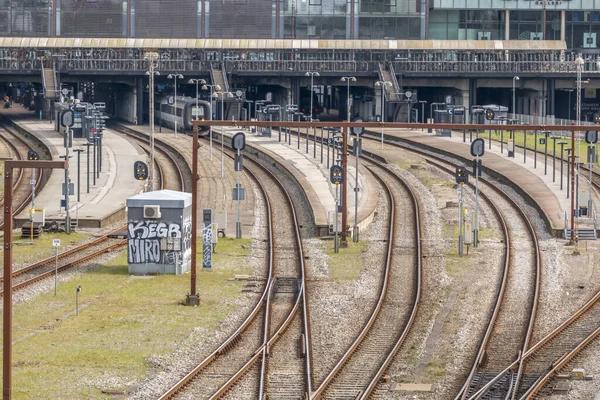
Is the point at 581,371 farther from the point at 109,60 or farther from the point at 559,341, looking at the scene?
the point at 109,60

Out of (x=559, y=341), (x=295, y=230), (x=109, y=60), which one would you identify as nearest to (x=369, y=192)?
(x=295, y=230)

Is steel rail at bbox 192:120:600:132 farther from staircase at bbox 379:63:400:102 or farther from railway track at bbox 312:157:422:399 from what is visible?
staircase at bbox 379:63:400:102

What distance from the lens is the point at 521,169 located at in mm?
79438

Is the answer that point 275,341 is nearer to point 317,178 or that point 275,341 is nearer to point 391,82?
point 317,178

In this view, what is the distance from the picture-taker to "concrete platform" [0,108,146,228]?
2351 inches

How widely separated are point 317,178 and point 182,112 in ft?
103

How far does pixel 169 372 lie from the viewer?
32906mm

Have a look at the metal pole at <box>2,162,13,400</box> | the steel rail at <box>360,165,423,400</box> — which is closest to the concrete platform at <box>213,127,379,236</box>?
the steel rail at <box>360,165,423,400</box>

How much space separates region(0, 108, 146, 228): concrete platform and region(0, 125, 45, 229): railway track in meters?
0.72

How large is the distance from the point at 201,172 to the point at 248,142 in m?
15.7

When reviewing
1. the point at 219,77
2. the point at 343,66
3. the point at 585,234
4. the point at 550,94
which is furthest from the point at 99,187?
the point at 550,94

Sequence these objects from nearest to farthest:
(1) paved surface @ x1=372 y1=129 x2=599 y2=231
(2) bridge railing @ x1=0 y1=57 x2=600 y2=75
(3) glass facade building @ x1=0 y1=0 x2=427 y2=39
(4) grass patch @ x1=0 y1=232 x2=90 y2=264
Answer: (4) grass patch @ x1=0 y1=232 x2=90 y2=264, (1) paved surface @ x1=372 y1=129 x2=599 y2=231, (2) bridge railing @ x1=0 y1=57 x2=600 y2=75, (3) glass facade building @ x1=0 y1=0 x2=427 y2=39

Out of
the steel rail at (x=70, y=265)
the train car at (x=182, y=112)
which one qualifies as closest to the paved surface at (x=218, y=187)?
the train car at (x=182, y=112)

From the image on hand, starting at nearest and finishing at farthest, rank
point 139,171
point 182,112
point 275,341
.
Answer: point 275,341 → point 139,171 → point 182,112
